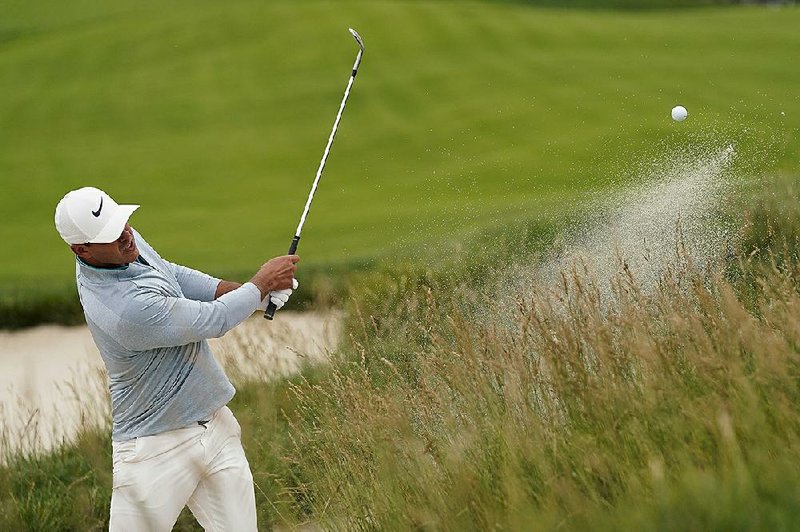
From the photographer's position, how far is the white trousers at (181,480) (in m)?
4.05

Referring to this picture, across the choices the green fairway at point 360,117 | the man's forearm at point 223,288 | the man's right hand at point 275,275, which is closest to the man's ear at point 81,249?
the man's right hand at point 275,275

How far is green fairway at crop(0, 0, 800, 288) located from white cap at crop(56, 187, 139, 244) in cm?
546

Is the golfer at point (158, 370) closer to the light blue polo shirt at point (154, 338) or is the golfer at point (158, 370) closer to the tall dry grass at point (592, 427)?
the light blue polo shirt at point (154, 338)

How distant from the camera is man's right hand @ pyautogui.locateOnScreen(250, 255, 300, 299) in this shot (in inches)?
165

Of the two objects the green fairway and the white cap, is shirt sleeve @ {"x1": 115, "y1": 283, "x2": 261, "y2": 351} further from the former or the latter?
the green fairway

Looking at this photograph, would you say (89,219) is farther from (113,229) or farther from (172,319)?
(172,319)

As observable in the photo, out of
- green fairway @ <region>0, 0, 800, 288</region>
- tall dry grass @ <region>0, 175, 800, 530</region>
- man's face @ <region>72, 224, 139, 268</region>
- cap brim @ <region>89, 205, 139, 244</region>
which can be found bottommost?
green fairway @ <region>0, 0, 800, 288</region>

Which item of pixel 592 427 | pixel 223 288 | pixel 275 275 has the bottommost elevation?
pixel 592 427

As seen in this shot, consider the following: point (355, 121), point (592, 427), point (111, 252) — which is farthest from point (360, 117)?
point (592, 427)

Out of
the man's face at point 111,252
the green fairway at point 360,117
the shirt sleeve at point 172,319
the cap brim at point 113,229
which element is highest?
the cap brim at point 113,229

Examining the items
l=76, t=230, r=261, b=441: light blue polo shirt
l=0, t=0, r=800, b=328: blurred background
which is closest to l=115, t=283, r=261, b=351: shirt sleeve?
l=76, t=230, r=261, b=441: light blue polo shirt

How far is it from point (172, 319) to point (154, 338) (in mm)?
88

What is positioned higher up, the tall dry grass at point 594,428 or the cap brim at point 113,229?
the cap brim at point 113,229

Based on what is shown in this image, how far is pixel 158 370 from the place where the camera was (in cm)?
406
